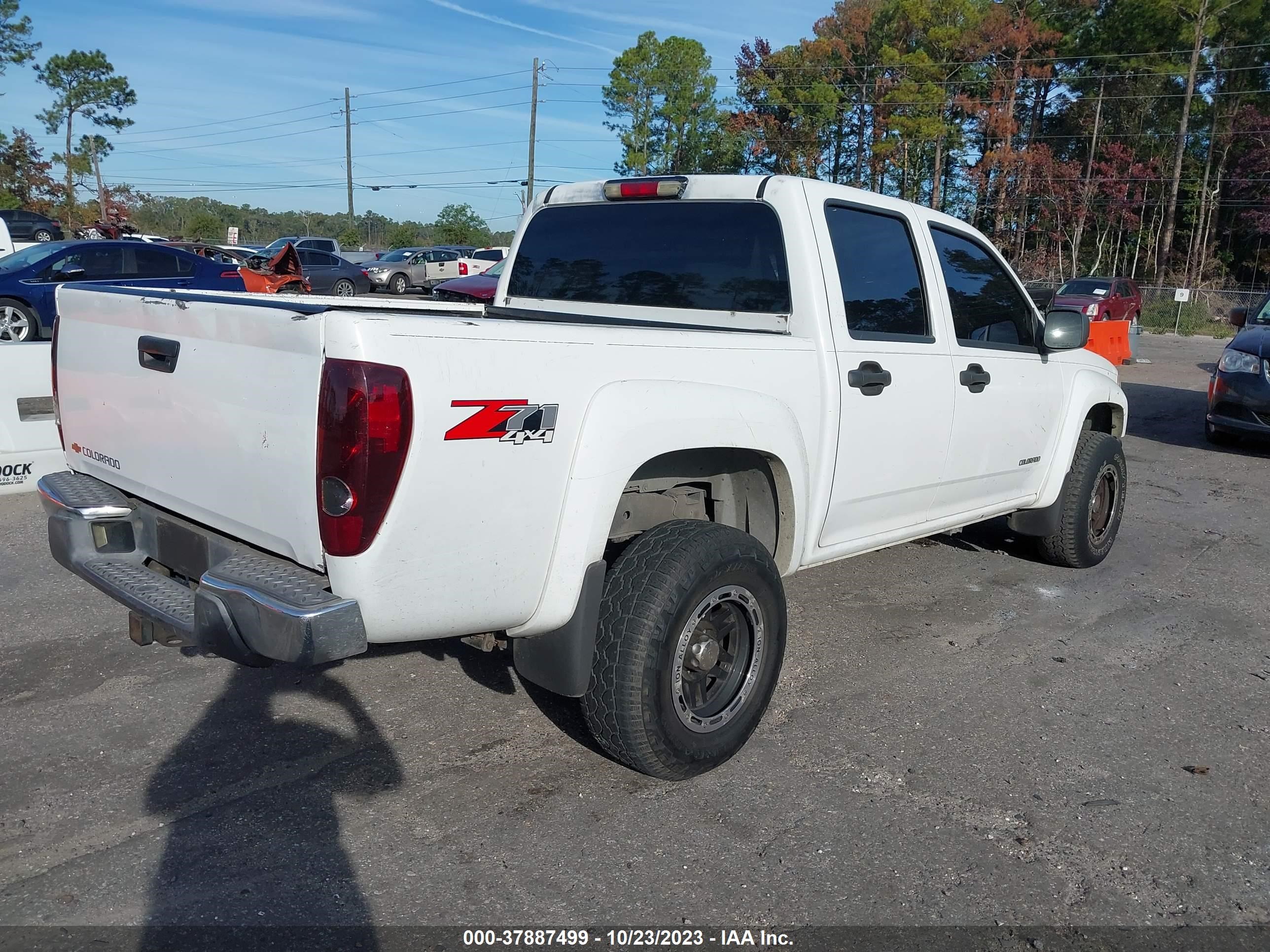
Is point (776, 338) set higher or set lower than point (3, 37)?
lower

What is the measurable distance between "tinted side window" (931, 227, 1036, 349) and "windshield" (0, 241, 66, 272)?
1283 centimetres

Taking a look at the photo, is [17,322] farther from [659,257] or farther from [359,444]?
[359,444]

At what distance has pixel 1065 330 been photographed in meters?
4.96

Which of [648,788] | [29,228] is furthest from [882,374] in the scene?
[29,228]

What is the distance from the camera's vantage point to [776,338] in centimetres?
363

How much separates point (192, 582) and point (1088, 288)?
27.3 metres

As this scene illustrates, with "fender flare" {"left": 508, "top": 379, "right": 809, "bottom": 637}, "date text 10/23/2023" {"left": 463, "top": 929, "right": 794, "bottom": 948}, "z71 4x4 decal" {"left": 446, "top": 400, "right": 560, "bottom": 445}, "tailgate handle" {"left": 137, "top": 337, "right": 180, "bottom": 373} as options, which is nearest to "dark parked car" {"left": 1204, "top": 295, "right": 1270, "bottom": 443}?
"fender flare" {"left": 508, "top": 379, "right": 809, "bottom": 637}

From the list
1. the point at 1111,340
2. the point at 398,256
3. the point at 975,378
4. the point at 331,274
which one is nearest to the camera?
the point at 975,378

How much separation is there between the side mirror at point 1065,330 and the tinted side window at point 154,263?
1288 cm

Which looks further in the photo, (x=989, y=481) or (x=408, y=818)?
(x=989, y=481)

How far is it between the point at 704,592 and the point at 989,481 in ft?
7.58

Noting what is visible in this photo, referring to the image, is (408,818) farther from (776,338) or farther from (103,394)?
(776,338)

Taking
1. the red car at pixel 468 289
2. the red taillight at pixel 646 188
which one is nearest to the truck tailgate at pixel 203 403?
the red taillight at pixel 646 188

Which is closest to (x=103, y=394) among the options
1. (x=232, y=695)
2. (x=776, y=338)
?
(x=232, y=695)
